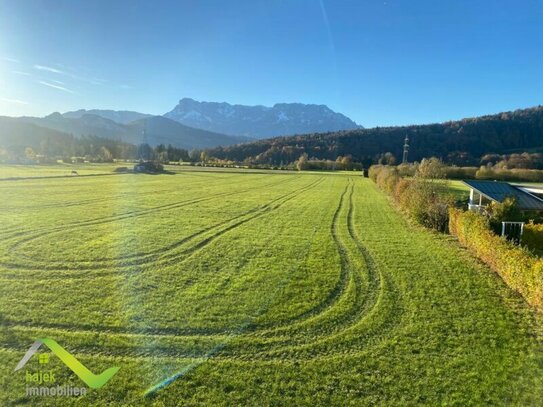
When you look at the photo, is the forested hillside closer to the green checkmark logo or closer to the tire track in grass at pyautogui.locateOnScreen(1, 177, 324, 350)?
the tire track in grass at pyautogui.locateOnScreen(1, 177, 324, 350)

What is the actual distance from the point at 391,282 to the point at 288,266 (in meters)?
3.59

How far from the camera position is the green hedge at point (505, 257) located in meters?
9.38

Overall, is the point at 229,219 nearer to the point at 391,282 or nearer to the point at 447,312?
the point at 391,282

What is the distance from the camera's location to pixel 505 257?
11.4 m

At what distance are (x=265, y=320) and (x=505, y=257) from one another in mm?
8360

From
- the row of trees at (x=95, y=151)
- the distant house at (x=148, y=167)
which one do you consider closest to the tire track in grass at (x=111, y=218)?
the distant house at (x=148, y=167)

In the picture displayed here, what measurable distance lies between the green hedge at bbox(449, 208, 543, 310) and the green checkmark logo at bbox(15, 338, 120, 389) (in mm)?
10210

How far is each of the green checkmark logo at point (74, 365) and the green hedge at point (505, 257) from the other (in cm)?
1021

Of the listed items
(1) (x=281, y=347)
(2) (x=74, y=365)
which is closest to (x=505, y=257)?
(1) (x=281, y=347)

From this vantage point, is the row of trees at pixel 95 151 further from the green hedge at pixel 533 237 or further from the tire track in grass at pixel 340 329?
the tire track in grass at pixel 340 329

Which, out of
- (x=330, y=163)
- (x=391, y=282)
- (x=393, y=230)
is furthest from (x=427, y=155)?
(x=391, y=282)

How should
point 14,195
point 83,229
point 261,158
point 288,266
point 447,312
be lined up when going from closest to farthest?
1. point 447,312
2. point 288,266
3. point 83,229
4. point 14,195
5. point 261,158

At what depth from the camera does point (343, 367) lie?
6.59 m

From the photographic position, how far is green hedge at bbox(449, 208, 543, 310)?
9379 mm
